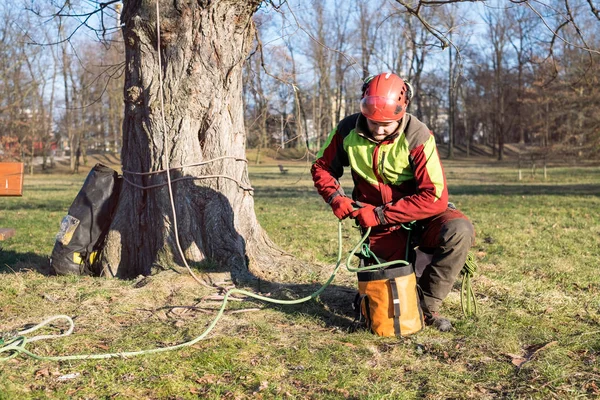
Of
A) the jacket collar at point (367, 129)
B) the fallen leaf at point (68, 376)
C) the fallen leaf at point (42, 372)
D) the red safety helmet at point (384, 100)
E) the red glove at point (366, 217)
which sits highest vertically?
the red safety helmet at point (384, 100)

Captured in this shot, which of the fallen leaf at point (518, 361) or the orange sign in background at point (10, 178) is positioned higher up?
the orange sign in background at point (10, 178)

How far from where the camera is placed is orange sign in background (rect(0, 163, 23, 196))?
6176 mm

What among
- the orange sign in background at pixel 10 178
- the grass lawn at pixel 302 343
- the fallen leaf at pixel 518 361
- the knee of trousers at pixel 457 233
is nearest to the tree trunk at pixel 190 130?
the grass lawn at pixel 302 343

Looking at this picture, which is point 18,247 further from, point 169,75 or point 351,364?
point 351,364

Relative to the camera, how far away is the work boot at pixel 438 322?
393cm

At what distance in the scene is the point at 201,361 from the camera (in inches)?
132

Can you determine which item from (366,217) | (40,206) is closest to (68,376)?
(366,217)

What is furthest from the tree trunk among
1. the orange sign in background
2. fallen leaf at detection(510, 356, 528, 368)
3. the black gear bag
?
fallen leaf at detection(510, 356, 528, 368)

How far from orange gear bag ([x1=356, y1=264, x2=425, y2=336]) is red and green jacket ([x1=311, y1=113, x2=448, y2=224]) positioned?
41cm

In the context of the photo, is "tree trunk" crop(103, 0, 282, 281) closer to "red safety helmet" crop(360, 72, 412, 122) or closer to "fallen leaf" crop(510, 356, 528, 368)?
"red safety helmet" crop(360, 72, 412, 122)

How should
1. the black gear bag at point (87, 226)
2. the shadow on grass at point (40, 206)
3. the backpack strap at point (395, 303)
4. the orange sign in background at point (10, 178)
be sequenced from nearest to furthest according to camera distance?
1. the backpack strap at point (395, 303)
2. the black gear bag at point (87, 226)
3. the orange sign in background at point (10, 178)
4. the shadow on grass at point (40, 206)

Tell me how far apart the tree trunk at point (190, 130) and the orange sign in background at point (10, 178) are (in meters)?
1.54

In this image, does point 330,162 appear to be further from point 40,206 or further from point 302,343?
point 40,206

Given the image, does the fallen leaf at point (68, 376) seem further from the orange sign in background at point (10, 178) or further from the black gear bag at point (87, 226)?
the orange sign in background at point (10, 178)
